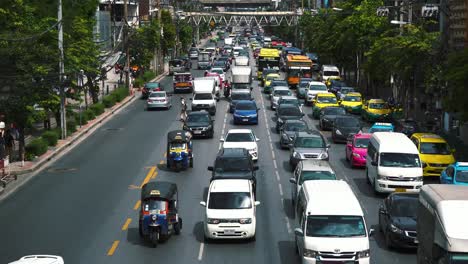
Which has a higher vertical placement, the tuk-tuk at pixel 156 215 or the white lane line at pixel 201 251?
the tuk-tuk at pixel 156 215

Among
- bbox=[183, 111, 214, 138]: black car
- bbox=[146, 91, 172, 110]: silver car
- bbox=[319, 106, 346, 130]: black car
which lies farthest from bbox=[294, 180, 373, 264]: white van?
bbox=[146, 91, 172, 110]: silver car

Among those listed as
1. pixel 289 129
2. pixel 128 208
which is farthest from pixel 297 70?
pixel 128 208

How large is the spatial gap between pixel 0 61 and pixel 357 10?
42587 millimetres

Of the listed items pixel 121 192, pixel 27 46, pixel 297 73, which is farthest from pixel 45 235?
pixel 297 73

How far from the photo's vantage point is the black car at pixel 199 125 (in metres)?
48.4

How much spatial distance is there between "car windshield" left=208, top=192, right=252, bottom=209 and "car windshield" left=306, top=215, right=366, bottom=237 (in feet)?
12.2

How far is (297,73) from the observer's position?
84.1 metres

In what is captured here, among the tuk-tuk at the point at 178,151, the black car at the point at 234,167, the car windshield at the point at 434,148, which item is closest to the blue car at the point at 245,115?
the tuk-tuk at the point at 178,151

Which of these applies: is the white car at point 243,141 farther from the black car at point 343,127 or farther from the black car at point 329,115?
the black car at point 329,115

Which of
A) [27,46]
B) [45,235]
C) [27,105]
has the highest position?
[27,46]

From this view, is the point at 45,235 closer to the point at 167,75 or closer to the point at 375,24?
the point at 375,24

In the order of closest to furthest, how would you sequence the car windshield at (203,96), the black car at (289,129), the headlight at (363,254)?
1. the headlight at (363,254)
2. the black car at (289,129)
3. the car windshield at (203,96)

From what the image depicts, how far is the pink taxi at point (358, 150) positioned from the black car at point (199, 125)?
10.9 meters

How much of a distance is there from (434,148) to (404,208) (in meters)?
12.4
